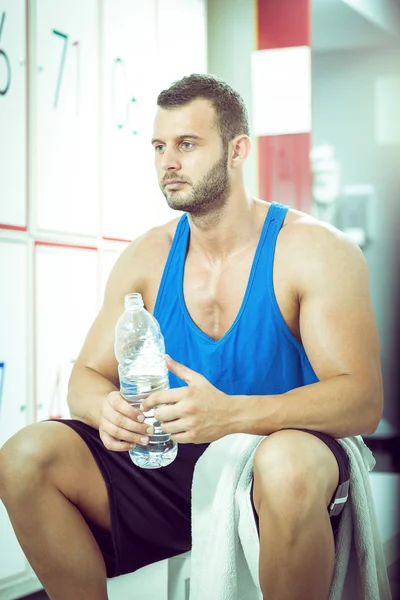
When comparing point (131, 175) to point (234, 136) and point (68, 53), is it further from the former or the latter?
point (234, 136)

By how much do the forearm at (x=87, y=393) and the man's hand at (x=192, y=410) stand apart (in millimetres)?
217

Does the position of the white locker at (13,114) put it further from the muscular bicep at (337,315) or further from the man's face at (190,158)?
the muscular bicep at (337,315)

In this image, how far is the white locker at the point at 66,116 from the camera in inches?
71.2

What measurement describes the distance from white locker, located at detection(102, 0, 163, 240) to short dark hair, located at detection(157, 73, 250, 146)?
0.66 meters

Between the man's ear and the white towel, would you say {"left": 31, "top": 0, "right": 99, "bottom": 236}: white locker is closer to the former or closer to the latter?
the man's ear

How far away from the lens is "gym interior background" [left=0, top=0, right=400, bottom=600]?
5.70 feet

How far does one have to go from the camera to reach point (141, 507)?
130 cm

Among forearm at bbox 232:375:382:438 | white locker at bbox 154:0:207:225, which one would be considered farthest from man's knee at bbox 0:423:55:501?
white locker at bbox 154:0:207:225

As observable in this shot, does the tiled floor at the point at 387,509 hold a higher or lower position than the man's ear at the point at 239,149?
lower

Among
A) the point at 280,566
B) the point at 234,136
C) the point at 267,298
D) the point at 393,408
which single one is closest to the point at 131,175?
the point at 234,136

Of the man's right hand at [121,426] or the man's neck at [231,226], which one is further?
the man's neck at [231,226]

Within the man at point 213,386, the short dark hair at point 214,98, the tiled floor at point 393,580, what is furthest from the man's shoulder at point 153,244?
the tiled floor at point 393,580

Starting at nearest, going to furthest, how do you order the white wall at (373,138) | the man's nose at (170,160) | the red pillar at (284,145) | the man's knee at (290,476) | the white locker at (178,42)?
the man's knee at (290,476)
the man's nose at (170,160)
the white locker at (178,42)
the red pillar at (284,145)
the white wall at (373,138)

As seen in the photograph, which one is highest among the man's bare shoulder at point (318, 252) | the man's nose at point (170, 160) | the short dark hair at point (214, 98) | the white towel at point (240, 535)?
the short dark hair at point (214, 98)
